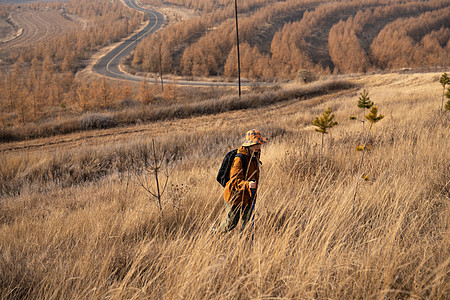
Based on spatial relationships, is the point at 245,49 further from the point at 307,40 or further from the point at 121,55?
the point at 121,55

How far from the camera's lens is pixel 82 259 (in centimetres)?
227

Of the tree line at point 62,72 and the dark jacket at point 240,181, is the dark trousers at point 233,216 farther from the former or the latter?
the tree line at point 62,72

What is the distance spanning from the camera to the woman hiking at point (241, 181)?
256 cm

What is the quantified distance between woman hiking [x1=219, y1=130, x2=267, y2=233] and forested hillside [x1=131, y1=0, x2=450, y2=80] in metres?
37.8

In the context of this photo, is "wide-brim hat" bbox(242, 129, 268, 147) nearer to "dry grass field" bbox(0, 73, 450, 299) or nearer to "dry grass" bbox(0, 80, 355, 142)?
"dry grass field" bbox(0, 73, 450, 299)

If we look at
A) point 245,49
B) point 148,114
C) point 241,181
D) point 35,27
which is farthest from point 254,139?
point 35,27

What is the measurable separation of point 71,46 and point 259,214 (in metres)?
74.9

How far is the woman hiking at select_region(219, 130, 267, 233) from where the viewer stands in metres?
2.56

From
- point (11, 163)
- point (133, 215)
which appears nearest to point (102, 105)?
point (11, 163)

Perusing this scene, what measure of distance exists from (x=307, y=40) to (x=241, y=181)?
75634 millimetres

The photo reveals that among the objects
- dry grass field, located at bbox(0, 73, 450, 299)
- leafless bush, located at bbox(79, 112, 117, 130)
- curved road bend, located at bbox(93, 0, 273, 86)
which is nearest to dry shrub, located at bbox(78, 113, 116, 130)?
leafless bush, located at bbox(79, 112, 117, 130)

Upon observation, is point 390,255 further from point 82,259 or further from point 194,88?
point 194,88

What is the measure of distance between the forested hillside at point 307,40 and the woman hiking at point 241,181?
3777cm

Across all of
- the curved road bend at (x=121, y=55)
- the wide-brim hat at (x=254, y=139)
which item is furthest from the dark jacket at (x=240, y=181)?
the curved road bend at (x=121, y=55)
